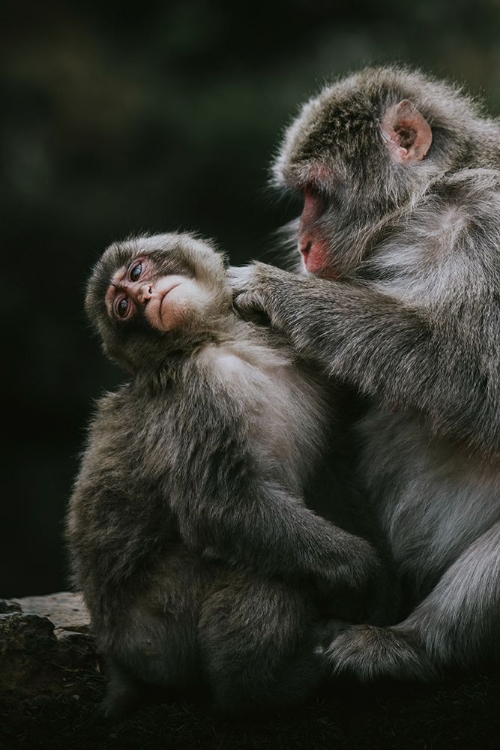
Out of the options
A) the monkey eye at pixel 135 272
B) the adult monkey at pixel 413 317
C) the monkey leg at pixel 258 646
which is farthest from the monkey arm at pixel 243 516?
the monkey eye at pixel 135 272

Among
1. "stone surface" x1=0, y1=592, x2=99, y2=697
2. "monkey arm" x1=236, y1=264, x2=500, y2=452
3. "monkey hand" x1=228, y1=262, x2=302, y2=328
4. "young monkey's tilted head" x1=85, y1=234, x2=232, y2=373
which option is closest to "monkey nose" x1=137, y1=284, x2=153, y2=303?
"young monkey's tilted head" x1=85, y1=234, x2=232, y2=373

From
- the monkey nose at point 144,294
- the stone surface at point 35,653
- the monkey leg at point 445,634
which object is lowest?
the stone surface at point 35,653

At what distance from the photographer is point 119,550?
4785 millimetres

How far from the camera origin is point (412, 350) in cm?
465

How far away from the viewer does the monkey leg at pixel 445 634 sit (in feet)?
14.4

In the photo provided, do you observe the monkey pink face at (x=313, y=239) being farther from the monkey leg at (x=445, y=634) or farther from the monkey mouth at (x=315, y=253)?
the monkey leg at (x=445, y=634)

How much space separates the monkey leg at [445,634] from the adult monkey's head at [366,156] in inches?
63.7

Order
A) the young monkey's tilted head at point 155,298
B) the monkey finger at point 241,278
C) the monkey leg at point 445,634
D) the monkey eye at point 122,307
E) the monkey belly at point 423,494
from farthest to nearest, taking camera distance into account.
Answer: the monkey finger at point 241,278
the monkey eye at point 122,307
the young monkey's tilted head at point 155,298
the monkey belly at point 423,494
the monkey leg at point 445,634

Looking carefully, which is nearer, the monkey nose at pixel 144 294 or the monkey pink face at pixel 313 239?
the monkey nose at pixel 144 294

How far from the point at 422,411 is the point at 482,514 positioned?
0.54m

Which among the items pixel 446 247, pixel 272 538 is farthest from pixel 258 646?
pixel 446 247

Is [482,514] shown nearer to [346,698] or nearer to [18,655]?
[346,698]

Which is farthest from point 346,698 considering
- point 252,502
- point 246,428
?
point 246,428

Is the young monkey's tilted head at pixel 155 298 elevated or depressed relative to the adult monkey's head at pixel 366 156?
depressed
